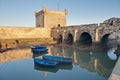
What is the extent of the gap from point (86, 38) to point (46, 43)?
10.6 metres

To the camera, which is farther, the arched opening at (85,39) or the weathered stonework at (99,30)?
the arched opening at (85,39)

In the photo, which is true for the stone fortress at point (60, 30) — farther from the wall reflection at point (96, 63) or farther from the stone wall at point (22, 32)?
the wall reflection at point (96, 63)

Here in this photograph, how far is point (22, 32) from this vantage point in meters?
34.9

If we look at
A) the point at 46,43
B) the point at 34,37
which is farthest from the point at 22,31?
the point at 46,43

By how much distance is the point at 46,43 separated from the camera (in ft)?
115

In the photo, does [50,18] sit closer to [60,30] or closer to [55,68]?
[60,30]

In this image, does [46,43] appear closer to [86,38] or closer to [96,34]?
[86,38]

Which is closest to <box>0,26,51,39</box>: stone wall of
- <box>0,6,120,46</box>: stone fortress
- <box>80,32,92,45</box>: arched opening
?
<box>0,6,120,46</box>: stone fortress

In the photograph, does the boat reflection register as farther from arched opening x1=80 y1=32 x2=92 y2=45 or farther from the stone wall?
the stone wall

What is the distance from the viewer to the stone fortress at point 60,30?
75.7 ft

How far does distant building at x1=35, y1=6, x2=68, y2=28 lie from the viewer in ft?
137

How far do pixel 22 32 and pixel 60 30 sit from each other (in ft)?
34.2

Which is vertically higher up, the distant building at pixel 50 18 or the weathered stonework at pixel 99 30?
the distant building at pixel 50 18

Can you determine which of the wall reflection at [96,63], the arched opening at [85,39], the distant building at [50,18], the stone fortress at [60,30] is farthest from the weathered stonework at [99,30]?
the distant building at [50,18]
